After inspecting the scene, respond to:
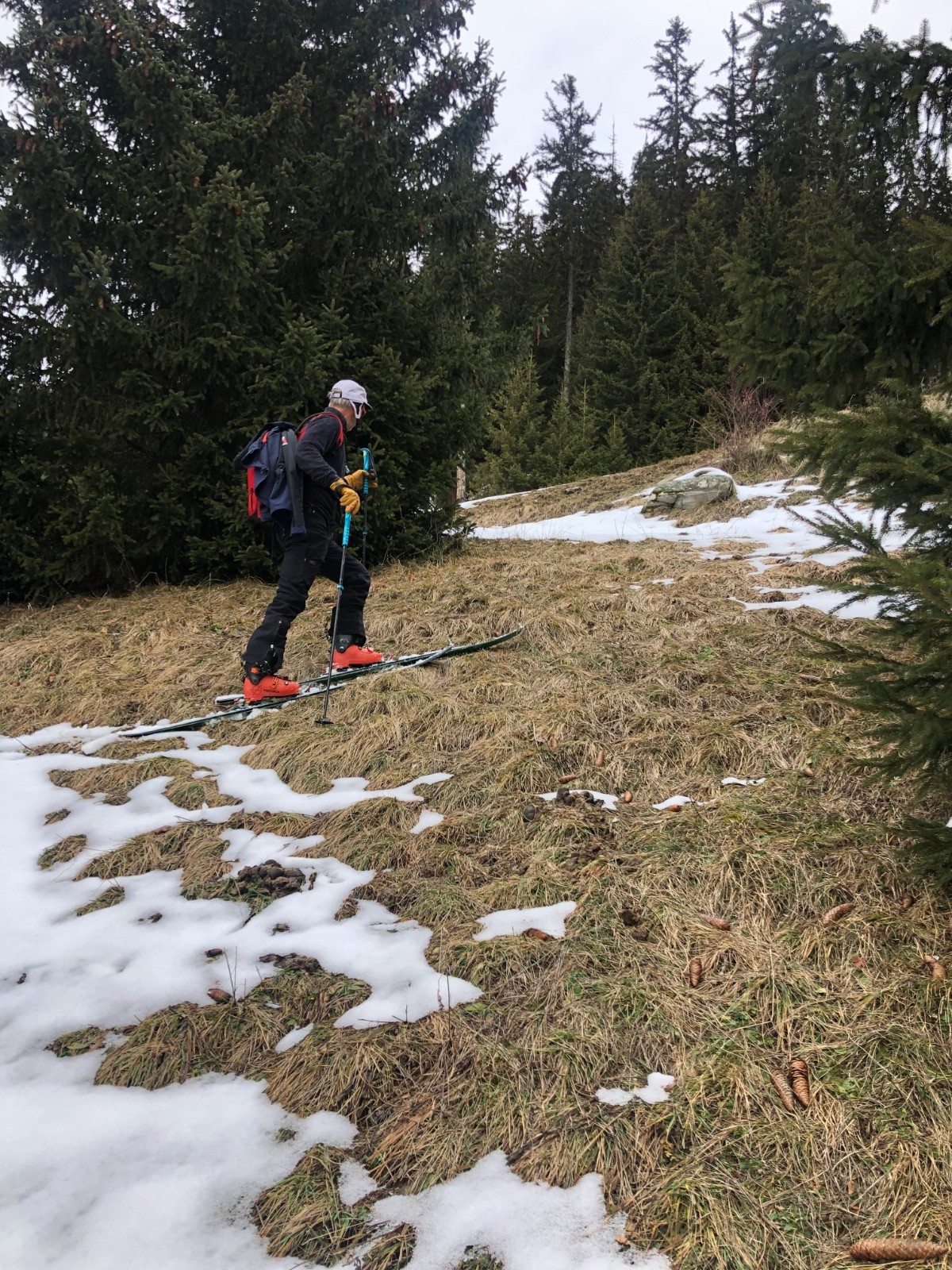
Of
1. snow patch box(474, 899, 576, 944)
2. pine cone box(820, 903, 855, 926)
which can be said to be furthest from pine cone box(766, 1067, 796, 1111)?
snow patch box(474, 899, 576, 944)

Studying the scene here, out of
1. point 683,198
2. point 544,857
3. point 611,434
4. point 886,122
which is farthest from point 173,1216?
point 683,198

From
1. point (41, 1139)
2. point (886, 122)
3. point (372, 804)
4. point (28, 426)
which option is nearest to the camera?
point (41, 1139)

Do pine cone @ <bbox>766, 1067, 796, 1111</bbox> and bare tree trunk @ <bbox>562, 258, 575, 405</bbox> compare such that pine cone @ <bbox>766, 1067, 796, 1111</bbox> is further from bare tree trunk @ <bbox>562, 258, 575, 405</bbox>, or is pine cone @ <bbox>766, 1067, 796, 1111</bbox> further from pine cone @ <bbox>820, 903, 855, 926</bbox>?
bare tree trunk @ <bbox>562, 258, 575, 405</bbox>

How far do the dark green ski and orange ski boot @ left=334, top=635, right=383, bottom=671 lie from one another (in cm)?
5

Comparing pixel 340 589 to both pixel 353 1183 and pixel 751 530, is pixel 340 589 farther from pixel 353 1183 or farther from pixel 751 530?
pixel 751 530

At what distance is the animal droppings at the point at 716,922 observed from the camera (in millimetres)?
2826

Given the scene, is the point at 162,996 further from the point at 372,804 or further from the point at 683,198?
the point at 683,198

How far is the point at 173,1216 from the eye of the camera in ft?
6.28

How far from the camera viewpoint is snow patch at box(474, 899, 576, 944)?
9.46 feet

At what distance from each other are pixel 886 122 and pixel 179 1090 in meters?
5.73

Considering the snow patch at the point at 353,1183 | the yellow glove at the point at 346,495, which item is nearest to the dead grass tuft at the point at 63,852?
the snow patch at the point at 353,1183

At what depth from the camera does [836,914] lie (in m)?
2.78

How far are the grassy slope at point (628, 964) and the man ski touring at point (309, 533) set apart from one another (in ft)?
1.30

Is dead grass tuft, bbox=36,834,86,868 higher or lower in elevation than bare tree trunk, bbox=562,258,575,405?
lower
